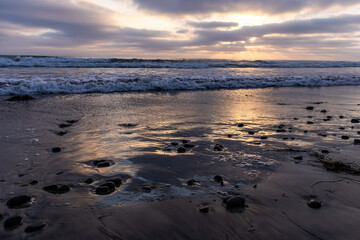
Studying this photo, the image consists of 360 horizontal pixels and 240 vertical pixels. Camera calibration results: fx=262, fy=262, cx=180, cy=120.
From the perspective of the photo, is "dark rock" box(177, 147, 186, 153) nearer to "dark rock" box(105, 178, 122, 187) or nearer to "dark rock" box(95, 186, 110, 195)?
"dark rock" box(105, 178, 122, 187)

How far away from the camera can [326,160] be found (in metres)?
A: 3.96

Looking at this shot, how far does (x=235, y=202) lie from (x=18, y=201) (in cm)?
222

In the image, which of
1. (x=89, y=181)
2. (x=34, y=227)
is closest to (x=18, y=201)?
(x=34, y=227)

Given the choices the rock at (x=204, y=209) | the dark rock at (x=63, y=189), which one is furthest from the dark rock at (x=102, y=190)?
the rock at (x=204, y=209)

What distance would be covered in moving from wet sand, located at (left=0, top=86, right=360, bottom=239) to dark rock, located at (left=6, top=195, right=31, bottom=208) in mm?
33

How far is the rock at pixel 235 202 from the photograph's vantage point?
8.82 feet

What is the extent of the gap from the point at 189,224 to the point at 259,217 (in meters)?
0.69

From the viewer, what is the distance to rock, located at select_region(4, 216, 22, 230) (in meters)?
2.31

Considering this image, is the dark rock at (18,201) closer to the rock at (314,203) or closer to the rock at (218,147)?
the rock at (218,147)

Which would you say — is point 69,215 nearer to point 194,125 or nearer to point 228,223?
point 228,223

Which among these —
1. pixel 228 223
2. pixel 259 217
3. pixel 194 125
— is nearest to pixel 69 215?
pixel 228 223

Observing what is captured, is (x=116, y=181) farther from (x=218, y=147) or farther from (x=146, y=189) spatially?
(x=218, y=147)

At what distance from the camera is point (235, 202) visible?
270 cm

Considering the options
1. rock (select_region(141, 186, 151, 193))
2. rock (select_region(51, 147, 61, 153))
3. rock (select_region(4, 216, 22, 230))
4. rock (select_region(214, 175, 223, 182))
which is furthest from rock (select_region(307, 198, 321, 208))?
rock (select_region(51, 147, 61, 153))
